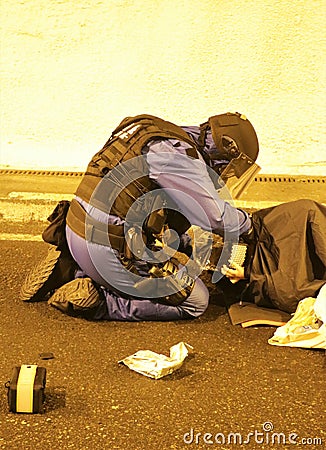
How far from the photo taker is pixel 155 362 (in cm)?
317

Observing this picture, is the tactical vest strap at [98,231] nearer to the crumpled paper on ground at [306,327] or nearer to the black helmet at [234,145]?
the black helmet at [234,145]

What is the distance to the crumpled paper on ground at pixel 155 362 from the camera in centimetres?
312

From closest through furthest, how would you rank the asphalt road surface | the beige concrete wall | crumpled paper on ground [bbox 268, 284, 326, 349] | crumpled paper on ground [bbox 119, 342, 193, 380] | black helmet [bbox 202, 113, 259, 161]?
the asphalt road surface
crumpled paper on ground [bbox 119, 342, 193, 380]
crumpled paper on ground [bbox 268, 284, 326, 349]
black helmet [bbox 202, 113, 259, 161]
the beige concrete wall

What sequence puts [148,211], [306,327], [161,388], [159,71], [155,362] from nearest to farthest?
[161,388], [155,362], [306,327], [148,211], [159,71]

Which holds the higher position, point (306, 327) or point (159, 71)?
point (159, 71)

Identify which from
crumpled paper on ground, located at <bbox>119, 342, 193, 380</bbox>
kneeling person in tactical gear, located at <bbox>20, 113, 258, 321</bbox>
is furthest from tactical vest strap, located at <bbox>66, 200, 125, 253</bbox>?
crumpled paper on ground, located at <bbox>119, 342, 193, 380</bbox>

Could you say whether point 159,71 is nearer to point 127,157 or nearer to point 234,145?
point 234,145

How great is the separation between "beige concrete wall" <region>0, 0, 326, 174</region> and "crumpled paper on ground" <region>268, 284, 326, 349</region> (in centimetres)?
282

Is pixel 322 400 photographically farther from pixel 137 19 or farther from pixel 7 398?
pixel 137 19

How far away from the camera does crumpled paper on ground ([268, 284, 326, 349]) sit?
334 centimetres

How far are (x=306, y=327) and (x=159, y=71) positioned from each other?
3.28 metres

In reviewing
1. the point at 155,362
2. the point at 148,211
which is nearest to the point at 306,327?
the point at 155,362

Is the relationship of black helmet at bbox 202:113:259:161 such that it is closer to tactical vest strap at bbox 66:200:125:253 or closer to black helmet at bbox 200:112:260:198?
black helmet at bbox 200:112:260:198

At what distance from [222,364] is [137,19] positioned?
3.63 meters
